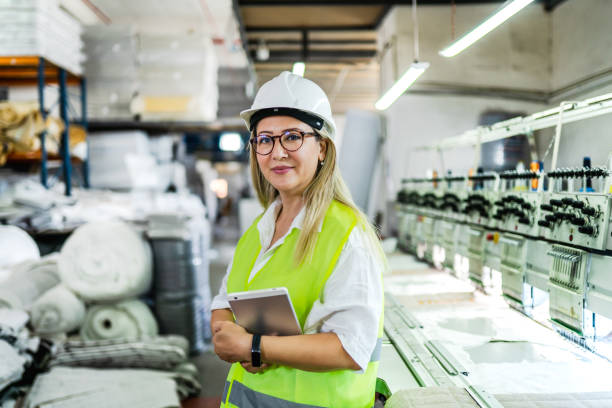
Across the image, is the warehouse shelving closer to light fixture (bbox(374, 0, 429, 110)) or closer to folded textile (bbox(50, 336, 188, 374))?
folded textile (bbox(50, 336, 188, 374))

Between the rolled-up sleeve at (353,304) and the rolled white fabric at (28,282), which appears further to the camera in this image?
the rolled white fabric at (28,282)

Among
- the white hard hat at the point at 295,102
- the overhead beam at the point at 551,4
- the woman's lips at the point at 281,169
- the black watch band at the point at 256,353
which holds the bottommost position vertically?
the black watch band at the point at 256,353

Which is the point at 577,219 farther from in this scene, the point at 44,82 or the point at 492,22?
the point at 44,82

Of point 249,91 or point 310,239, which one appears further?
point 249,91

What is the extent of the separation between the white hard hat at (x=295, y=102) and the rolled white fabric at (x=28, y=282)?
3.38 metres

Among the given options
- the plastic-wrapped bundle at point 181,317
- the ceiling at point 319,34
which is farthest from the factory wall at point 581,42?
the plastic-wrapped bundle at point 181,317

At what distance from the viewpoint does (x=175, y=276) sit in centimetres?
403

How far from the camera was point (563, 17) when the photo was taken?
3.00m

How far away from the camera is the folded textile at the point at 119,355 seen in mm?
3037

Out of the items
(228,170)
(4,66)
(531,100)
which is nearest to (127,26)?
(4,66)

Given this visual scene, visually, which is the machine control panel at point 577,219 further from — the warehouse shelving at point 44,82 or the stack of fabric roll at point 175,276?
the warehouse shelving at point 44,82

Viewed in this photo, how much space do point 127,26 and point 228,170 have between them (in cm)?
1473

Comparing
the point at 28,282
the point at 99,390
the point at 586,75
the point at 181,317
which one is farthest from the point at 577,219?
the point at 28,282

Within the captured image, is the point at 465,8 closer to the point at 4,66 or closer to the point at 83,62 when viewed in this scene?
the point at 83,62
